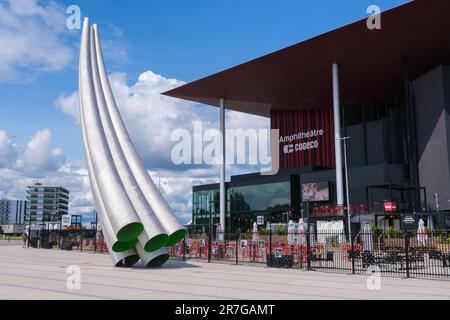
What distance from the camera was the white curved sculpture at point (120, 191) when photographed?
2023cm

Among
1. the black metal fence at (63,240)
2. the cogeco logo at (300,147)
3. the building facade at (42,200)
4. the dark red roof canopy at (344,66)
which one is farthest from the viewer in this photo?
the building facade at (42,200)

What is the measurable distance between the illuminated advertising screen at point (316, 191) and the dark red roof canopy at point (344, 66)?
1122 centimetres

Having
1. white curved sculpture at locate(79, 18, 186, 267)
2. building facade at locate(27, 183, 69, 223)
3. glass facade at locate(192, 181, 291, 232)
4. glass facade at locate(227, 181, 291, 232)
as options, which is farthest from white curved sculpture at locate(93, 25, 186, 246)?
building facade at locate(27, 183, 69, 223)

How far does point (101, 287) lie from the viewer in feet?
45.9

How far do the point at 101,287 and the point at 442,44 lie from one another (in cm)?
3890

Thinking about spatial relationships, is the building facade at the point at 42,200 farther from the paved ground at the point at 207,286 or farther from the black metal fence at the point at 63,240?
the paved ground at the point at 207,286

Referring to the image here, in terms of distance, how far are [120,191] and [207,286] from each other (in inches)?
313

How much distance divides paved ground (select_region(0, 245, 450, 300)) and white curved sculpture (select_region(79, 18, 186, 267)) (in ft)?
5.26

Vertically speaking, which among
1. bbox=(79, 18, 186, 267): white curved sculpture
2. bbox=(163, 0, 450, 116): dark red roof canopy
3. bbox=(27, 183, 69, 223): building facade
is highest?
bbox=(163, 0, 450, 116): dark red roof canopy

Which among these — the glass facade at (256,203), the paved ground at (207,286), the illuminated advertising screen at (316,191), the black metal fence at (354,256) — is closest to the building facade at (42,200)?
the glass facade at (256,203)

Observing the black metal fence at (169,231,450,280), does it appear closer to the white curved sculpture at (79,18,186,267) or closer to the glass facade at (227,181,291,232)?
the white curved sculpture at (79,18,186,267)

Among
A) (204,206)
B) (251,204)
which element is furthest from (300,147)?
(204,206)

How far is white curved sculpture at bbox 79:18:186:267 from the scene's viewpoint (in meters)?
20.2
